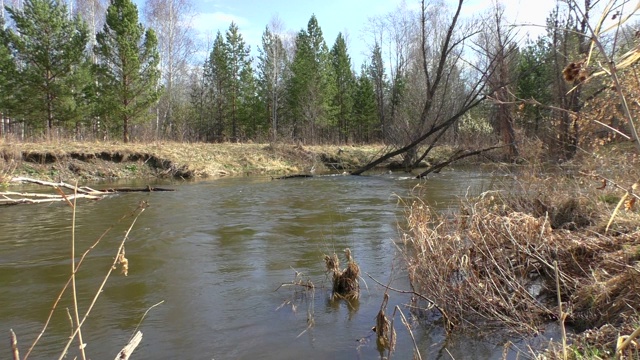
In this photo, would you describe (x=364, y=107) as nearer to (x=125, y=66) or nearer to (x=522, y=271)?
(x=125, y=66)

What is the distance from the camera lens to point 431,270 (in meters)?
5.02

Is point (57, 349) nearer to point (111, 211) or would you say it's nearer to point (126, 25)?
point (111, 211)

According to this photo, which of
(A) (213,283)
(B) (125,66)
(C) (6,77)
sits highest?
(B) (125,66)

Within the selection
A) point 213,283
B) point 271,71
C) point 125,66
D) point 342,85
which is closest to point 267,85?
point 271,71

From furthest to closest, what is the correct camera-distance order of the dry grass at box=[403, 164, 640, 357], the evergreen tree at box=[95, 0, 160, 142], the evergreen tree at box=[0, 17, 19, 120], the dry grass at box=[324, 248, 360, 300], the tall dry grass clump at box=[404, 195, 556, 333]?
the evergreen tree at box=[95, 0, 160, 142] → the evergreen tree at box=[0, 17, 19, 120] → the dry grass at box=[324, 248, 360, 300] → the tall dry grass clump at box=[404, 195, 556, 333] → the dry grass at box=[403, 164, 640, 357]

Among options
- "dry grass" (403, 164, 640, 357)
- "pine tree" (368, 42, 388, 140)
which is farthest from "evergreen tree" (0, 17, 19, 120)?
"pine tree" (368, 42, 388, 140)

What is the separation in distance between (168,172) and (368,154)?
46.9 ft

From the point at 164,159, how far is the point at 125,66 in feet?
19.9

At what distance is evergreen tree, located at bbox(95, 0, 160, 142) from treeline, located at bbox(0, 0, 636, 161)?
0.06 meters

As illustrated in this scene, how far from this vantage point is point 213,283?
20.8ft

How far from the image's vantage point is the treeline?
1136cm

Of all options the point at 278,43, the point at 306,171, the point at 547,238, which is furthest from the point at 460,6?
the point at 278,43

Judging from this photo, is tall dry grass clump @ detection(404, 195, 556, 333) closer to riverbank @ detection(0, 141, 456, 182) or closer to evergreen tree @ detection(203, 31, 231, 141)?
riverbank @ detection(0, 141, 456, 182)

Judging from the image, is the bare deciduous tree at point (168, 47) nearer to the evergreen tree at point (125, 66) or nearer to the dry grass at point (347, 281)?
the evergreen tree at point (125, 66)
